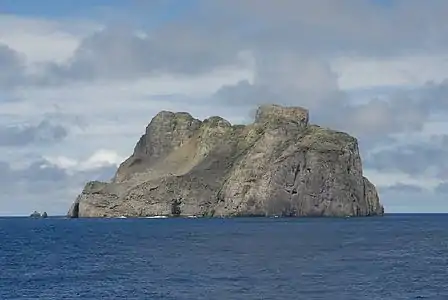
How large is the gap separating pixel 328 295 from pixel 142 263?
1489 inches

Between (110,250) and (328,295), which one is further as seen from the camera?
(110,250)

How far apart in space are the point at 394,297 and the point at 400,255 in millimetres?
42733

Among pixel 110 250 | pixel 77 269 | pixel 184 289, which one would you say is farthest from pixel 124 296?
pixel 110 250

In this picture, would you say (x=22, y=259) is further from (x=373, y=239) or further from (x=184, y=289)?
(x=373, y=239)

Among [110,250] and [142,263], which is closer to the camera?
[142,263]

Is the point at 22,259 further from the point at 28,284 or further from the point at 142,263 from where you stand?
the point at 28,284

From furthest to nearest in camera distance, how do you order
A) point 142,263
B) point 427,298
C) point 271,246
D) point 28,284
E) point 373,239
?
point 373,239, point 271,246, point 142,263, point 28,284, point 427,298

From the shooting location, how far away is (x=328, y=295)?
6225 cm

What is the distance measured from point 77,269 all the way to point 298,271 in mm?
24006

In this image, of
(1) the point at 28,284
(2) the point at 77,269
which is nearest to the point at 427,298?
(1) the point at 28,284

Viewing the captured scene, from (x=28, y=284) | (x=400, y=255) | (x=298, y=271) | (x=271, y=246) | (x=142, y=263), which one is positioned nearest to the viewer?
(x=28, y=284)

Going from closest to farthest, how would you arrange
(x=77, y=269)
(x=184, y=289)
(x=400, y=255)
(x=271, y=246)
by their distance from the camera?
(x=184, y=289) → (x=77, y=269) → (x=400, y=255) → (x=271, y=246)

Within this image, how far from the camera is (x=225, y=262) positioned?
3698 inches

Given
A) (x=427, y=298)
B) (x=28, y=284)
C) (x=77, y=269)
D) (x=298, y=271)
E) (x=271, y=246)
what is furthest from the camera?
(x=271, y=246)
